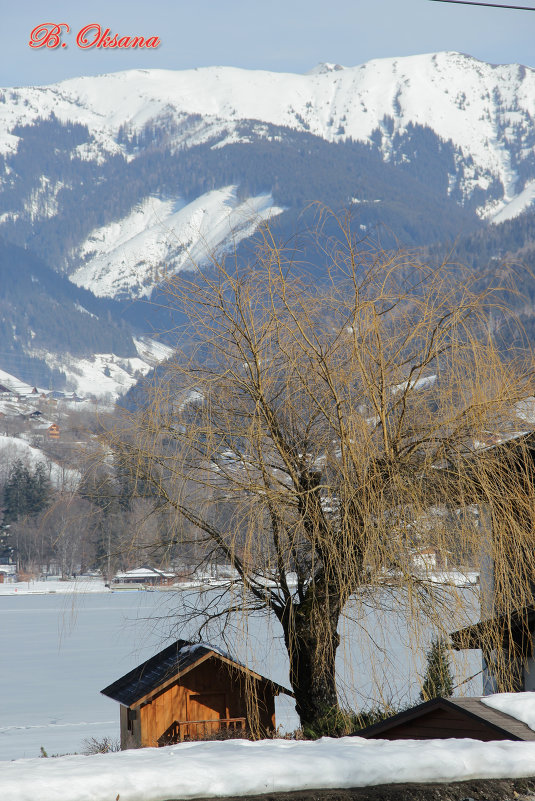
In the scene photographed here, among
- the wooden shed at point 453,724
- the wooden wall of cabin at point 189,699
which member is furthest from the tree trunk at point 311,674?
the wooden wall of cabin at point 189,699

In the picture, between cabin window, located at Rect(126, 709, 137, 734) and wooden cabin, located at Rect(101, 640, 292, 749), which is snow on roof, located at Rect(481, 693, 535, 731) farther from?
cabin window, located at Rect(126, 709, 137, 734)

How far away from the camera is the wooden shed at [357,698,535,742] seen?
462cm

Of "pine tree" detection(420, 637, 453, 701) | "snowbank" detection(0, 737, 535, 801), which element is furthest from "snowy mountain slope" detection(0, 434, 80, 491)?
"snowbank" detection(0, 737, 535, 801)

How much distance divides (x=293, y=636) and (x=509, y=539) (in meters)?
2.49

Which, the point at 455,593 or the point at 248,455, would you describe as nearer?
the point at 455,593

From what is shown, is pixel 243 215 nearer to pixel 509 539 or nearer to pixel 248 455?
pixel 248 455

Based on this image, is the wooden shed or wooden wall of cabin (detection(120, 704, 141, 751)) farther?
wooden wall of cabin (detection(120, 704, 141, 751))

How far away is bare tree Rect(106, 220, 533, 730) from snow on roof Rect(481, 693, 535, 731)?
1.96 m

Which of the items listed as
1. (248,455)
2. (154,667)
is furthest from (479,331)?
(154,667)

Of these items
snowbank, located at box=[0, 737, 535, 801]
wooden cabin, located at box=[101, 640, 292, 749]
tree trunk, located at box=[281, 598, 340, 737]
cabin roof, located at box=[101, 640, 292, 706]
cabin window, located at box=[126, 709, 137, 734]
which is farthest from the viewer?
cabin window, located at box=[126, 709, 137, 734]

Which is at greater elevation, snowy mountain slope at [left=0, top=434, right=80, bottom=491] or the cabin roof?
snowy mountain slope at [left=0, top=434, right=80, bottom=491]

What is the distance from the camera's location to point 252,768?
321 centimetres

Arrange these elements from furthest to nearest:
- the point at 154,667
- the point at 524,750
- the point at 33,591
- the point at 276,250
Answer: the point at 33,591
the point at 154,667
the point at 276,250
the point at 524,750

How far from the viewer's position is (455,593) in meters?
7.51
